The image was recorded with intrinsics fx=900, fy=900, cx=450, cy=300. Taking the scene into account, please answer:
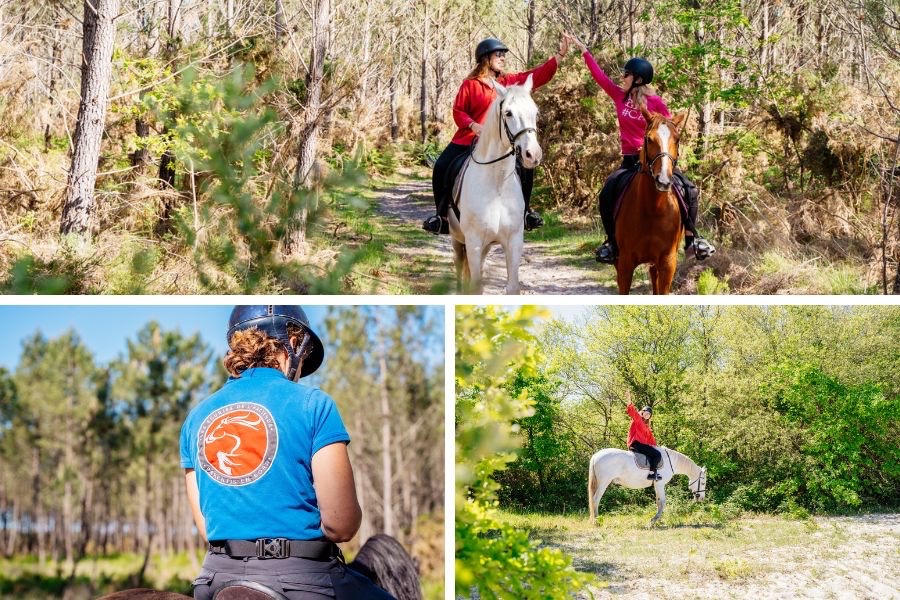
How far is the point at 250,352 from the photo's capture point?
3.08m

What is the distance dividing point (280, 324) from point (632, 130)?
172 inches

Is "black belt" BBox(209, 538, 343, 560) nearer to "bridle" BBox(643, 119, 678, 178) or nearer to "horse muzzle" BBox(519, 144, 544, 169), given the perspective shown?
"horse muzzle" BBox(519, 144, 544, 169)

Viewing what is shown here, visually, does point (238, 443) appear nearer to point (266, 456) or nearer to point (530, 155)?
point (266, 456)

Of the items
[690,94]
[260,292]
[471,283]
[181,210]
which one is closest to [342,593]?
[260,292]

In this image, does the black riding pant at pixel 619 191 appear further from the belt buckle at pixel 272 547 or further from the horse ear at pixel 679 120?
the belt buckle at pixel 272 547

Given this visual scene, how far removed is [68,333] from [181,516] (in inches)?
61.3

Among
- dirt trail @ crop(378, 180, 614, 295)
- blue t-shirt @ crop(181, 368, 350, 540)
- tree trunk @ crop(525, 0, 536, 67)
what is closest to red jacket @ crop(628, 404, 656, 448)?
blue t-shirt @ crop(181, 368, 350, 540)

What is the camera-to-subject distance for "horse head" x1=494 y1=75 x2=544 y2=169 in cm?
588

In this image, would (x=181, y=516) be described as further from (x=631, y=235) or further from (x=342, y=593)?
(x=631, y=235)

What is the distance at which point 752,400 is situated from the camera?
457 centimetres

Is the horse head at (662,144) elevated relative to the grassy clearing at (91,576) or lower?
elevated

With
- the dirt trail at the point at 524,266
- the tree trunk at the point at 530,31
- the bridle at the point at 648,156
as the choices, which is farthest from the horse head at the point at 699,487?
the tree trunk at the point at 530,31

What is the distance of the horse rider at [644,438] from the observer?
4.45 metres

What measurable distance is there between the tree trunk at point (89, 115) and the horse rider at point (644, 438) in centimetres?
616
